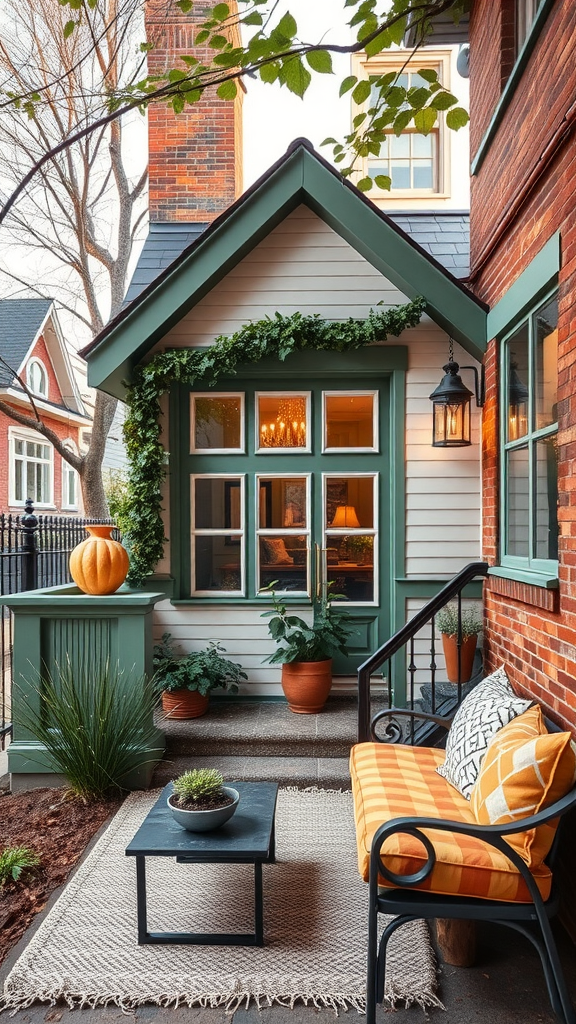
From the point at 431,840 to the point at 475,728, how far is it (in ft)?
2.05

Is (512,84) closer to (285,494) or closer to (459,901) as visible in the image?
(285,494)

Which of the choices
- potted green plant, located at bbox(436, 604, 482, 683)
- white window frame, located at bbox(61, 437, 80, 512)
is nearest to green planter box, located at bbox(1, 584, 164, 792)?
potted green plant, located at bbox(436, 604, 482, 683)

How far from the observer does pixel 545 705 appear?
2820 mm

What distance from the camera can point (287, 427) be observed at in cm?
496

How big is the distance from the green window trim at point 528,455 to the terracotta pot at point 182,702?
2.09 m

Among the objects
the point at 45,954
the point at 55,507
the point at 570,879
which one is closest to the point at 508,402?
the point at 570,879

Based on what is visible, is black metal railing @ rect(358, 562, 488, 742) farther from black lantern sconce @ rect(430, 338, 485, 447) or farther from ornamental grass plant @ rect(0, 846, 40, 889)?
ornamental grass plant @ rect(0, 846, 40, 889)

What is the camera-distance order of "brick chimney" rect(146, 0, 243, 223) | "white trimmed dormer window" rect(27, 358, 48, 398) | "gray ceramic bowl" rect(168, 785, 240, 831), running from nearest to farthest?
"gray ceramic bowl" rect(168, 785, 240, 831) < "brick chimney" rect(146, 0, 243, 223) < "white trimmed dormer window" rect(27, 358, 48, 398)

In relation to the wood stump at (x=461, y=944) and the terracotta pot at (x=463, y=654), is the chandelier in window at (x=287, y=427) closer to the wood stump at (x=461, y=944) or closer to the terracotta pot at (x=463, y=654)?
the terracotta pot at (x=463, y=654)

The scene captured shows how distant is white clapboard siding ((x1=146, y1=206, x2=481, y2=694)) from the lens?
15.5ft

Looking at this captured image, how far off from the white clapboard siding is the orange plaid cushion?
2.06 meters

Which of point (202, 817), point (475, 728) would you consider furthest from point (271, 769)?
point (475, 728)

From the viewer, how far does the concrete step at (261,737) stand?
4098 millimetres

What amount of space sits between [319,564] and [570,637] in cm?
253
